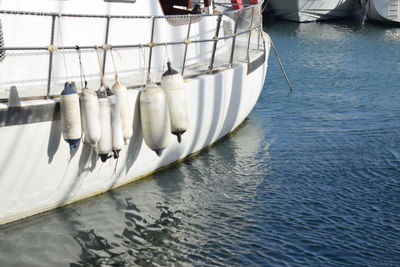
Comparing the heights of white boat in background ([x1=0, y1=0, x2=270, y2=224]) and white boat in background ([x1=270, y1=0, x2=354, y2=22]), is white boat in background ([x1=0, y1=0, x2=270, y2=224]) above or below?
above

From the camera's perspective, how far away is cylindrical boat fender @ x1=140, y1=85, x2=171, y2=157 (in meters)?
7.73

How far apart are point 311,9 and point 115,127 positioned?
30140mm

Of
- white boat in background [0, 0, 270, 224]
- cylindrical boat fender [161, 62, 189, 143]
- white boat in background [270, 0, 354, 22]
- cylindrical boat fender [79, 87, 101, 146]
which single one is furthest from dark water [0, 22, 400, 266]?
white boat in background [270, 0, 354, 22]

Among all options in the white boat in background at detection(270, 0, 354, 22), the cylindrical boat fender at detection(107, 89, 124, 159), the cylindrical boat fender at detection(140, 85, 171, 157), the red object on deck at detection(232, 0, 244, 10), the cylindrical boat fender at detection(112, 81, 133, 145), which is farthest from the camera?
the white boat in background at detection(270, 0, 354, 22)

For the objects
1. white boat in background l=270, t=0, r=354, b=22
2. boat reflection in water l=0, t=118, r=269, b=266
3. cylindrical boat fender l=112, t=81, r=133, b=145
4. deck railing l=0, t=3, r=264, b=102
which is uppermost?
deck railing l=0, t=3, r=264, b=102

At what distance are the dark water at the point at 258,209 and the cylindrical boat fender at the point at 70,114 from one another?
3.60 ft

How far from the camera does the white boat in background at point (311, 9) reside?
3581 centimetres

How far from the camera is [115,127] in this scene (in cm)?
733

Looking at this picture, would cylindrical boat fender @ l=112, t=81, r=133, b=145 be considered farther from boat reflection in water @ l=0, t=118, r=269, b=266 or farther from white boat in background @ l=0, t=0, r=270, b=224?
boat reflection in water @ l=0, t=118, r=269, b=266

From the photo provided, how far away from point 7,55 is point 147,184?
8.64ft

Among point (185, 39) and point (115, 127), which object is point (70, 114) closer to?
point (115, 127)

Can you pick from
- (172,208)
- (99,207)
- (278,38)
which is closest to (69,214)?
(99,207)

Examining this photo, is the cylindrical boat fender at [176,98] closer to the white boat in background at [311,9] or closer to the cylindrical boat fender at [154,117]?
the cylindrical boat fender at [154,117]

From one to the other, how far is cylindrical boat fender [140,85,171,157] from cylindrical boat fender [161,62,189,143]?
136mm
